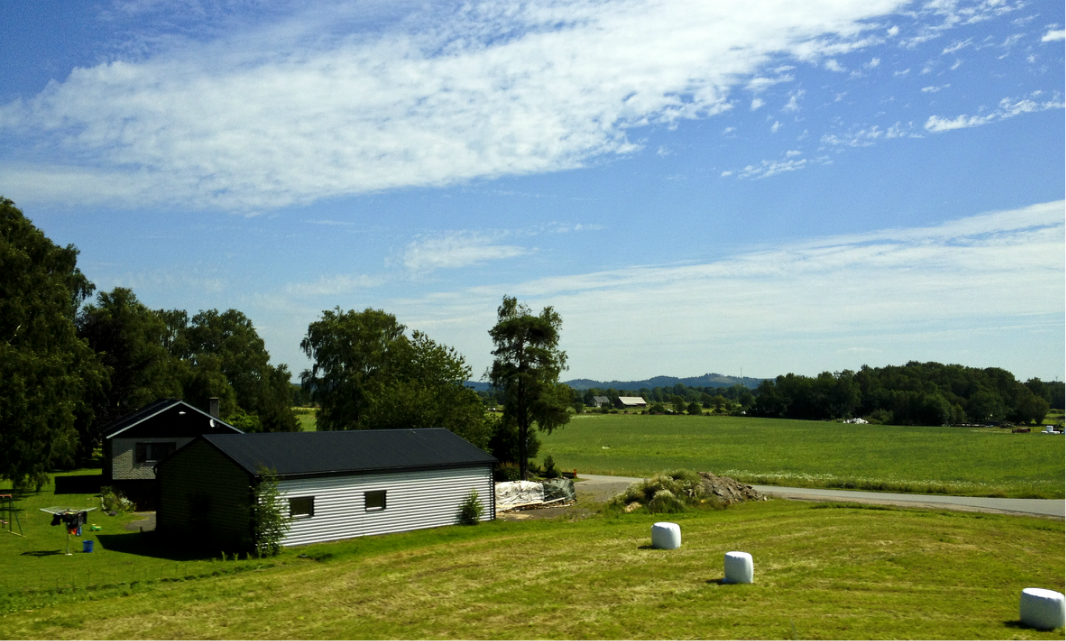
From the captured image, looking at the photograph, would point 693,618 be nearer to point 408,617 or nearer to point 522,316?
point 408,617

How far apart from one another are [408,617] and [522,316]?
35.8 metres

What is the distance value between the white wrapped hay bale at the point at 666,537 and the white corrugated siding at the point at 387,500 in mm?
10622

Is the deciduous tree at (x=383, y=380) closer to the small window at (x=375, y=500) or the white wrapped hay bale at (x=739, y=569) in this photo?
the small window at (x=375, y=500)

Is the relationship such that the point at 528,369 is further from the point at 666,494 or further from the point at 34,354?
the point at 34,354

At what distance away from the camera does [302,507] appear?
27031 mm

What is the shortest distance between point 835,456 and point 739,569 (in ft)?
199

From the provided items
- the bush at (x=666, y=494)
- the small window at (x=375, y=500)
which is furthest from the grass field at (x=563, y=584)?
the bush at (x=666, y=494)

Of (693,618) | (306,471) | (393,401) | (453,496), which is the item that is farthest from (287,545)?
(393,401)

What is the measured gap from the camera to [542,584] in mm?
18547

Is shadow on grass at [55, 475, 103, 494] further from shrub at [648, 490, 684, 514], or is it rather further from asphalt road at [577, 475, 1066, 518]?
shrub at [648, 490, 684, 514]

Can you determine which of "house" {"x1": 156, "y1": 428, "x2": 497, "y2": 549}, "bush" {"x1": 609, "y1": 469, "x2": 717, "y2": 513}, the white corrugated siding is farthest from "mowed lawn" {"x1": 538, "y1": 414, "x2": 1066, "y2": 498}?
"house" {"x1": 156, "y1": 428, "x2": 497, "y2": 549}

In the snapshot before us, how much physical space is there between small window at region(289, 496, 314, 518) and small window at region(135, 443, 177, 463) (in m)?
20.2

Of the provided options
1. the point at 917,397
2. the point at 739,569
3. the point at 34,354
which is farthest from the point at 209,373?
the point at 917,397

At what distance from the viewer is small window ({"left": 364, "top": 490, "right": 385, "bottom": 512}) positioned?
2873cm
